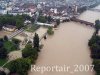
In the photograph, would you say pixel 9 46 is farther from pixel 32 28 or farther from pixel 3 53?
pixel 32 28

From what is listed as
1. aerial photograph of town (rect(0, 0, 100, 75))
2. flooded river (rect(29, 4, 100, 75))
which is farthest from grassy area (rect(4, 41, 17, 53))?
flooded river (rect(29, 4, 100, 75))

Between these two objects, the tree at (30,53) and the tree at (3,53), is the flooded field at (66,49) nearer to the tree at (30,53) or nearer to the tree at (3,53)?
the tree at (30,53)

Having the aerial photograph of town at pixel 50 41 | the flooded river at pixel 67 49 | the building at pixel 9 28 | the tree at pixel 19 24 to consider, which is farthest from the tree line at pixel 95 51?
the building at pixel 9 28

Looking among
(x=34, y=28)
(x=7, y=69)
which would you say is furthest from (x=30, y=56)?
(x=34, y=28)

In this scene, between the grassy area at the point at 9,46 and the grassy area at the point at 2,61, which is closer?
the grassy area at the point at 2,61

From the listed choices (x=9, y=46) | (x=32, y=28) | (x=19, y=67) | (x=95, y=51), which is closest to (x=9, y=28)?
(x=32, y=28)

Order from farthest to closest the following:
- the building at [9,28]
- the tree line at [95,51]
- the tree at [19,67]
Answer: the building at [9,28] < the tree line at [95,51] < the tree at [19,67]

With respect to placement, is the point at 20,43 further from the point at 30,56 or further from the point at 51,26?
the point at 51,26

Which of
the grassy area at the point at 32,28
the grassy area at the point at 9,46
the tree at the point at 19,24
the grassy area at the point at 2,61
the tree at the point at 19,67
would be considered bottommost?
the grassy area at the point at 2,61

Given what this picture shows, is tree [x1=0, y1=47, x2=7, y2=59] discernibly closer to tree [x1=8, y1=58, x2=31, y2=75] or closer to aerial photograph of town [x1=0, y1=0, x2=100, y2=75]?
aerial photograph of town [x1=0, y1=0, x2=100, y2=75]
